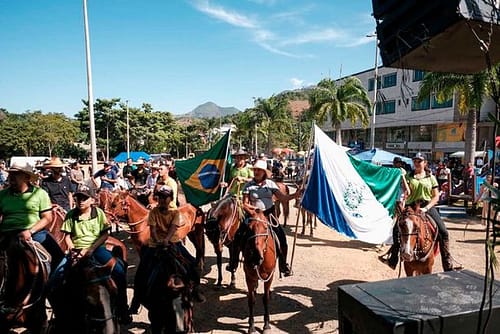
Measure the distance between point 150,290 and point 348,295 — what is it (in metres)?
2.73

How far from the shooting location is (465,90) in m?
17.0

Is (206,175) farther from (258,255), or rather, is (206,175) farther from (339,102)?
(339,102)

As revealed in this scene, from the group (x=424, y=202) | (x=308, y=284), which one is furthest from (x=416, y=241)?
(x=308, y=284)

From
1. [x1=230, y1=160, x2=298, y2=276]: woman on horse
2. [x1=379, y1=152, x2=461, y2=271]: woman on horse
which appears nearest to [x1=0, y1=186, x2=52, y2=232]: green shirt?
[x1=230, y1=160, x2=298, y2=276]: woman on horse

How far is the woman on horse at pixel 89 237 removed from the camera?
422cm

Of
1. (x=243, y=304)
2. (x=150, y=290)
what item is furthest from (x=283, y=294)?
(x=150, y=290)

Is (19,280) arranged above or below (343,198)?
below

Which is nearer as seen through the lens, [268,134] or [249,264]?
[249,264]

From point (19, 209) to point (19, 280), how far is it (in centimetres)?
92

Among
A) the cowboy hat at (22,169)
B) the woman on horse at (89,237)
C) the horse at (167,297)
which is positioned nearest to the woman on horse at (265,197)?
the horse at (167,297)

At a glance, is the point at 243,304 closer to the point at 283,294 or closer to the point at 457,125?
the point at 283,294

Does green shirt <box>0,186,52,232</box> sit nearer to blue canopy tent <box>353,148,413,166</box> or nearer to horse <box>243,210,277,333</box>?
horse <box>243,210,277,333</box>

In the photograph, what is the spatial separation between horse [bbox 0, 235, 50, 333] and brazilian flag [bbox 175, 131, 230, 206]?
5.04 meters

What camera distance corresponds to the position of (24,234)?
14.0 feet
